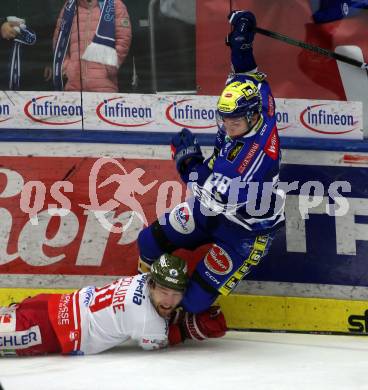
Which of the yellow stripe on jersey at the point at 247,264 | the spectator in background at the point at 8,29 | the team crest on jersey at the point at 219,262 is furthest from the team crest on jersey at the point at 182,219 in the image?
the spectator in background at the point at 8,29

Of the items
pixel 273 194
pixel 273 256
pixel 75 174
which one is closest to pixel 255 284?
pixel 273 256

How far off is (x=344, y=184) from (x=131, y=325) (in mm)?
1587

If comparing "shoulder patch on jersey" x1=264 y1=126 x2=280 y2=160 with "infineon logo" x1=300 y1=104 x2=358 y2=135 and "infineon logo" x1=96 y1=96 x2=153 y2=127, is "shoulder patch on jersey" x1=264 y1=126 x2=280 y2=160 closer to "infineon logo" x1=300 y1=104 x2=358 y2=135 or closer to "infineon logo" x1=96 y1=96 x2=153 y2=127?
"infineon logo" x1=300 y1=104 x2=358 y2=135

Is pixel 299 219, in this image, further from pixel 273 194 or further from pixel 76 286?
pixel 76 286

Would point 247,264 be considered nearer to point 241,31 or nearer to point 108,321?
point 108,321

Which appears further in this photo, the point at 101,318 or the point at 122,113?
the point at 122,113

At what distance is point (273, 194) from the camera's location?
5.64m

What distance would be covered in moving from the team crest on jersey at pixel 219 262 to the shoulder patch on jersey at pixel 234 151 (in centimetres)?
50

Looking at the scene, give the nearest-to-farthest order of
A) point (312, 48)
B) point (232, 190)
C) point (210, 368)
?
point (210, 368) → point (232, 190) → point (312, 48)

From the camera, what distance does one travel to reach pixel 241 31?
5.78 m

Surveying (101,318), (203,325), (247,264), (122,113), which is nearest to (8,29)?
(122,113)

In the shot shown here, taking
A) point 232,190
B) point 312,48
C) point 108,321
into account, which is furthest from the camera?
point 312,48

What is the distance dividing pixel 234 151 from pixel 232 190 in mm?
202

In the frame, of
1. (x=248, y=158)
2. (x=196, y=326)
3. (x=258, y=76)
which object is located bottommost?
(x=196, y=326)
